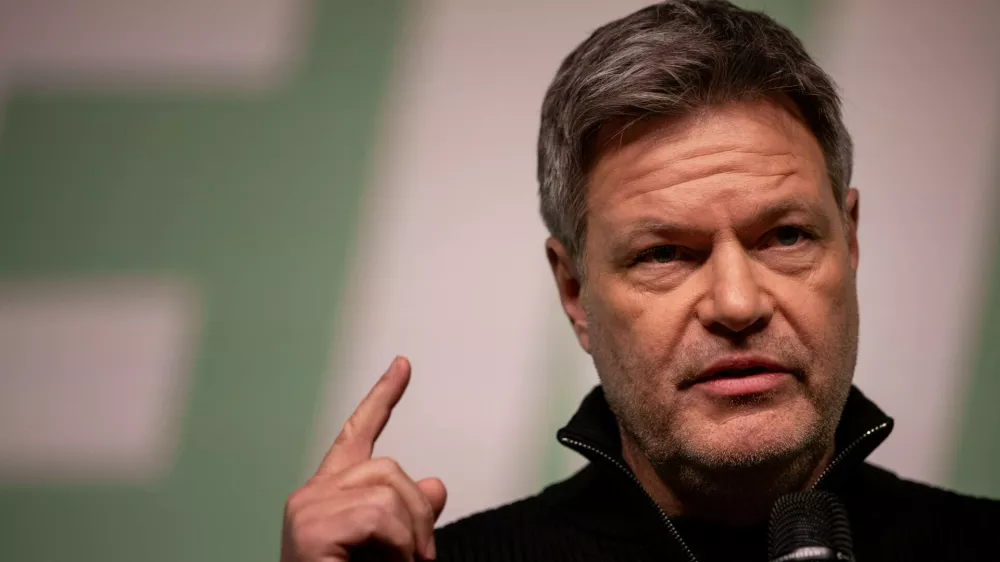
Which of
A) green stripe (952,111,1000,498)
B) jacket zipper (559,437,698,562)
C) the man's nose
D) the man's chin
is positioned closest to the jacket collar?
jacket zipper (559,437,698,562)

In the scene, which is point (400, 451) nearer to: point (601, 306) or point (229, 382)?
point (229, 382)

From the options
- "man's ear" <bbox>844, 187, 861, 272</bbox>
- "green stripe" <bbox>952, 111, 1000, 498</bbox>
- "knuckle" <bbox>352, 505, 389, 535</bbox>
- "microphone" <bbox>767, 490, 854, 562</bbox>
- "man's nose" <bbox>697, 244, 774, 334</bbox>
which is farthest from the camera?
"green stripe" <bbox>952, 111, 1000, 498</bbox>

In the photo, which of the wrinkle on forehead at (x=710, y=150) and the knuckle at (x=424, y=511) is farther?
the wrinkle on forehead at (x=710, y=150)

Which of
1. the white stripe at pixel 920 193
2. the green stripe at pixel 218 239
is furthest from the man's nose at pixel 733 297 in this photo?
the green stripe at pixel 218 239

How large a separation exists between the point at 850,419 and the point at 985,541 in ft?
0.86

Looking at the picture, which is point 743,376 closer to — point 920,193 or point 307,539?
point 307,539

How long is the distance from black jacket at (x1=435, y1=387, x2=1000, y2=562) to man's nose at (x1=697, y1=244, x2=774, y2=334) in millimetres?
245

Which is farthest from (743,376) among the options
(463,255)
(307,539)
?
(463,255)

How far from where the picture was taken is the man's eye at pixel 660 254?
52.5 inches

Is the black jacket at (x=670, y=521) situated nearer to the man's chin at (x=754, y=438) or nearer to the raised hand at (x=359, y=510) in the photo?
the man's chin at (x=754, y=438)

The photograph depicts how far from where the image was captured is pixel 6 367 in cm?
191

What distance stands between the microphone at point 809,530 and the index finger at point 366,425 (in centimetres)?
46

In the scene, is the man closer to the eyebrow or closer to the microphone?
the eyebrow

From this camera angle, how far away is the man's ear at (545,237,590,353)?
1.52 meters
